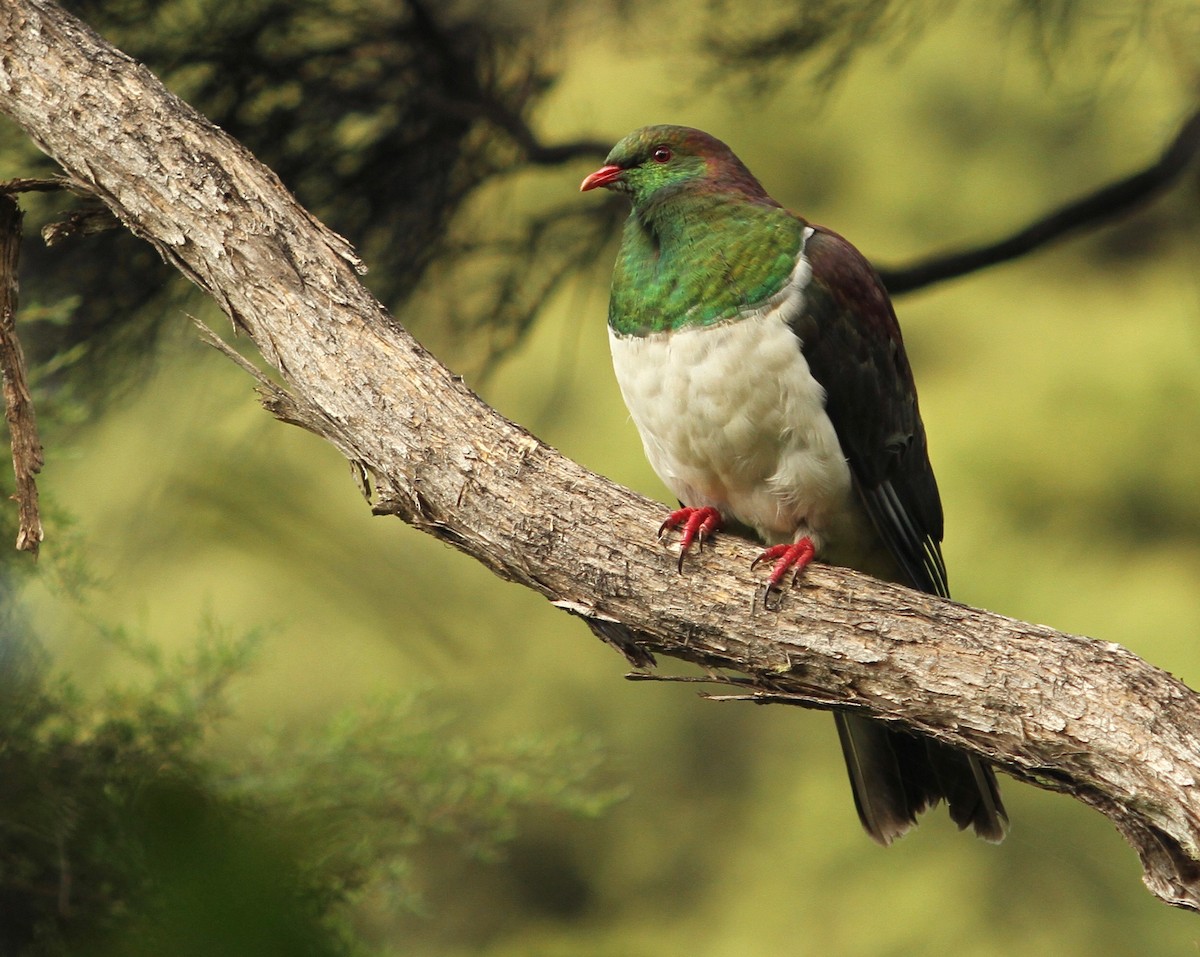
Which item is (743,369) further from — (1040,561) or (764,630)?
(1040,561)

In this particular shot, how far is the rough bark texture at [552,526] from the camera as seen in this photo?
1306 mm

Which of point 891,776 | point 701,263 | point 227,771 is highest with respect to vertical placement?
point 701,263

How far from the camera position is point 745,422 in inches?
68.6

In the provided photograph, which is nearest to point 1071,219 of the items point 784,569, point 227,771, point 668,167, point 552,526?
point 668,167

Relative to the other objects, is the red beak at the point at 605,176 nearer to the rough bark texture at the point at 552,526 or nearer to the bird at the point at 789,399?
the bird at the point at 789,399

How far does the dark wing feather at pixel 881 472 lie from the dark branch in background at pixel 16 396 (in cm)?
102

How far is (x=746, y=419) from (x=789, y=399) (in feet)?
0.21

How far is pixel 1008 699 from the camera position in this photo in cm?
133

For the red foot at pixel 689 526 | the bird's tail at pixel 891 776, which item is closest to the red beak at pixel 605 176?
the red foot at pixel 689 526

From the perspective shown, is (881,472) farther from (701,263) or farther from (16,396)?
(16,396)

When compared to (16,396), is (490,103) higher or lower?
higher

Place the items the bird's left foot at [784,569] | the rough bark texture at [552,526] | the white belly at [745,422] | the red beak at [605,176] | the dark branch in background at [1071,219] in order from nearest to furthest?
the rough bark texture at [552,526] < the bird's left foot at [784,569] < the white belly at [745,422] < the red beak at [605,176] < the dark branch in background at [1071,219]

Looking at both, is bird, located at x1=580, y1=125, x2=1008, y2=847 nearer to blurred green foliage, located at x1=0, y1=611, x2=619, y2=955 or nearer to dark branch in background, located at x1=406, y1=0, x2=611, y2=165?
blurred green foliage, located at x1=0, y1=611, x2=619, y2=955

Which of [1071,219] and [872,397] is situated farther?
[1071,219]
